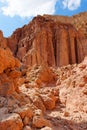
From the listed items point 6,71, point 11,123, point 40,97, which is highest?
point 6,71

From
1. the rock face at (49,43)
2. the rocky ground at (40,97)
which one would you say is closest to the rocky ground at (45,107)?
the rocky ground at (40,97)

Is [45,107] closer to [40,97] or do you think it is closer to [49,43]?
[40,97]

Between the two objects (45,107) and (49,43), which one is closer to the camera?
(45,107)

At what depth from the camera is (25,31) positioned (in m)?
37.6

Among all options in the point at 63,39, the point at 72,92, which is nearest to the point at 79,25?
the point at 63,39

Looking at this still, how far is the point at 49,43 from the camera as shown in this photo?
3497 cm

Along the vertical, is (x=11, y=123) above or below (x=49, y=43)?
below

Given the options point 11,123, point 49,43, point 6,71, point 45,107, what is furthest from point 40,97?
point 49,43

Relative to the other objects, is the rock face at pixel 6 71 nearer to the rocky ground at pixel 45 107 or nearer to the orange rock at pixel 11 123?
the rocky ground at pixel 45 107

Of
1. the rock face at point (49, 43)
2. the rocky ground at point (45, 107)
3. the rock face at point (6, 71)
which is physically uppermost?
the rock face at point (49, 43)

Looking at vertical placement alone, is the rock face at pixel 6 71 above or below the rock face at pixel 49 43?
below

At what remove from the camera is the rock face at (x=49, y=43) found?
33.5 metres

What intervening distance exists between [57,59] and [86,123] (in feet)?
86.2

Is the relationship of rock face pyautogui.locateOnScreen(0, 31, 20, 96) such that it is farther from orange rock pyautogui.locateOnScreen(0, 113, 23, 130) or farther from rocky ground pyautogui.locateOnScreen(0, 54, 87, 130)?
orange rock pyautogui.locateOnScreen(0, 113, 23, 130)
